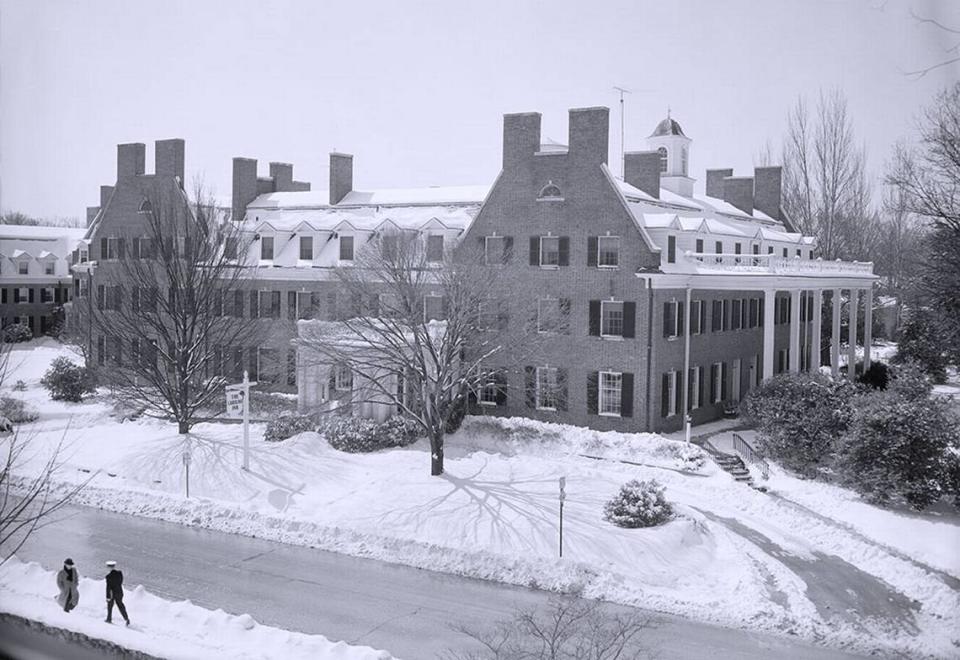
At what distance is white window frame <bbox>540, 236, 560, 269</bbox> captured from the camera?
98.3 ft

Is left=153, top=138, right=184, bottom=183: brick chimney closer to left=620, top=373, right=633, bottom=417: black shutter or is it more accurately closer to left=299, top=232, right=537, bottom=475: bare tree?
left=299, top=232, right=537, bottom=475: bare tree

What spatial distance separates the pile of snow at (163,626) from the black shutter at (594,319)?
1721 centimetres

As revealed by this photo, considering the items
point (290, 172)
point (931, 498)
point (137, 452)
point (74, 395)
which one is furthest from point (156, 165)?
point (931, 498)

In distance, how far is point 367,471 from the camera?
24594 millimetres

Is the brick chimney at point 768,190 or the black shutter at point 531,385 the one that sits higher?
the brick chimney at point 768,190

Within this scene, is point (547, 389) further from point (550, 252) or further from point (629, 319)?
point (550, 252)

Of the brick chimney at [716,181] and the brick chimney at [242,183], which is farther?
the brick chimney at [716,181]

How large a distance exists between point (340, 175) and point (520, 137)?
414 inches

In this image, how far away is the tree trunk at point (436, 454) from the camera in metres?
23.7

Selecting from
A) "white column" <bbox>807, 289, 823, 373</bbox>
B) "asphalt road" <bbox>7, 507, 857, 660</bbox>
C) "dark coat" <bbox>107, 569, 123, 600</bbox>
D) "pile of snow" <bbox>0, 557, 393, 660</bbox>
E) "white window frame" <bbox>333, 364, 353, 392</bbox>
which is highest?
"white column" <bbox>807, 289, 823, 373</bbox>

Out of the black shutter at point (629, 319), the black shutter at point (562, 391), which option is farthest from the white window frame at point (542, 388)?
the black shutter at point (629, 319)

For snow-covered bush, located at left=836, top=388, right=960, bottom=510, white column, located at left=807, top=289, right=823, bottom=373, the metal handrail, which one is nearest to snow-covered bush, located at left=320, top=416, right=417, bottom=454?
the metal handrail

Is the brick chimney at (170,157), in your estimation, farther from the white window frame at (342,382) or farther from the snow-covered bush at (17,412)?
the white window frame at (342,382)

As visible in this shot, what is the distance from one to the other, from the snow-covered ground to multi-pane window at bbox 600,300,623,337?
11.3 feet
